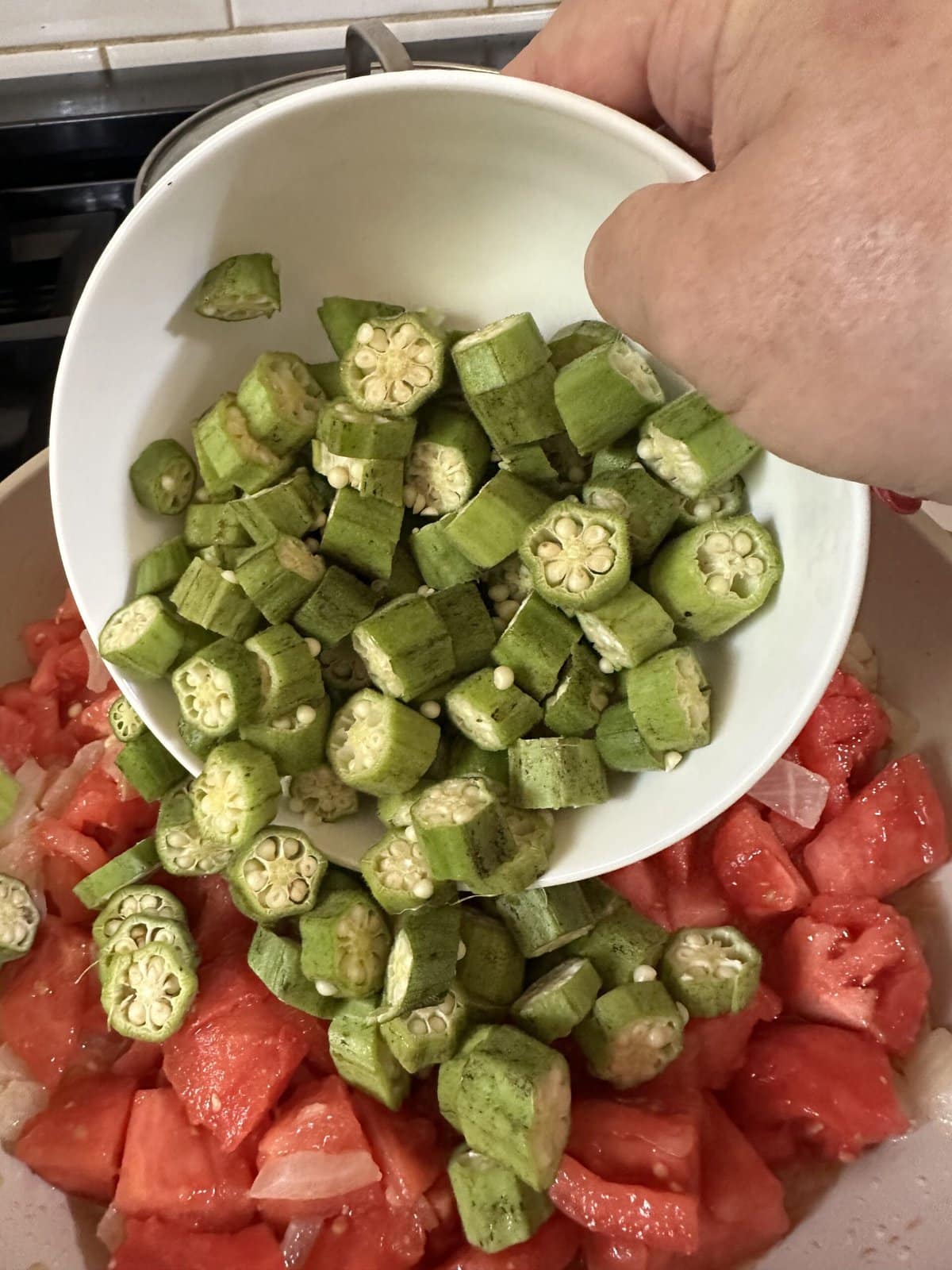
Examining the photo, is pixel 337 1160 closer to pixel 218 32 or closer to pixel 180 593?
pixel 180 593

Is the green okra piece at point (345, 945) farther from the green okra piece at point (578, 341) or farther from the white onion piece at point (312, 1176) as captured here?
the green okra piece at point (578, 341)

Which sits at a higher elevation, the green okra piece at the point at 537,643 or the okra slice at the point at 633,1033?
the green okra piece at the point at 537,643

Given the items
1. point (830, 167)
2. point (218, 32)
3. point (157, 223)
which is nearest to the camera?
point (830, 167)

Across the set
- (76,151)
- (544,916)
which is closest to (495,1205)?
(544,916)

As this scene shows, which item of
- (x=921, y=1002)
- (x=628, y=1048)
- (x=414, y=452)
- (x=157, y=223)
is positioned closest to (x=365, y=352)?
(x=414, y=452)

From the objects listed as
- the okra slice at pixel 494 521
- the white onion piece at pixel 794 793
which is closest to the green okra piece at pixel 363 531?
the okra slice at pixel 494 521

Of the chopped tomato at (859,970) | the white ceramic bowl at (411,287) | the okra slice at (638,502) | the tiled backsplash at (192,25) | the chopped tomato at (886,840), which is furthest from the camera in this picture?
the tiled backsplash at (192,25)

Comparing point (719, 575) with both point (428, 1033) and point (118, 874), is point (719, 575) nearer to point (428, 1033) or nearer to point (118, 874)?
point (428, 1033)

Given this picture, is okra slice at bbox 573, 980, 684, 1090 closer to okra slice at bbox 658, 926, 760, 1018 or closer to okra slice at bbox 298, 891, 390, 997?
okra slice at bbox 658, 926, 760, 1018
